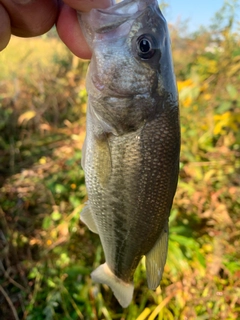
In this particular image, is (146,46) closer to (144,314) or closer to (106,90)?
(106,90)

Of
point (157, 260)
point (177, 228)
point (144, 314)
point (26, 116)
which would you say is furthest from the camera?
point (26, 116)

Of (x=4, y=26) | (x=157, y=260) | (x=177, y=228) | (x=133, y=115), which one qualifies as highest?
(x=4, y=26)

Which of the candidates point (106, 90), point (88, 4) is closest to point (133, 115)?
point (106, 90)

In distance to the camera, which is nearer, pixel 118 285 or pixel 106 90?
pixel 106 90

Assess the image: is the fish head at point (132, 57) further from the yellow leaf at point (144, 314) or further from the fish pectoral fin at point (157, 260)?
the yellow leaf at point (144, 314)

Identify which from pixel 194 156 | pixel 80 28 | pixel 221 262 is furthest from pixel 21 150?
pixel 80 28

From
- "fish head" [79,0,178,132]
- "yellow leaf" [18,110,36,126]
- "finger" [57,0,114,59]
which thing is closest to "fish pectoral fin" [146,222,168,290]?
"fish head" [79,0,178,132]

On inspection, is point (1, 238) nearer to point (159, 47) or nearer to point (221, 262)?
point (221, 262)
